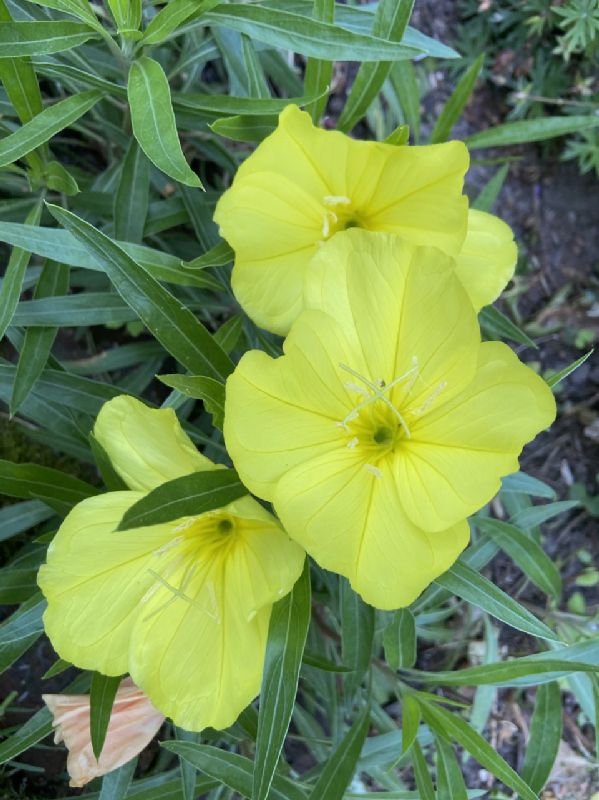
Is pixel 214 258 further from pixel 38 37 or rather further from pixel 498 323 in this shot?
pixel 498 323

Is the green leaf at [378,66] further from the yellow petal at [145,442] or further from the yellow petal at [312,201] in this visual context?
the yellow petal at [145,442]

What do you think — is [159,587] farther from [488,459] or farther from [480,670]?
[480,670]

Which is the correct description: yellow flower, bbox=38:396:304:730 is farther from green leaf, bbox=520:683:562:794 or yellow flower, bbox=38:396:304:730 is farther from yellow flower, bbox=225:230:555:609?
green leaf, bbox=520:683:562:794

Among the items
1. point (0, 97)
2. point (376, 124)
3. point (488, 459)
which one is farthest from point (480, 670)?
point (376, 124)

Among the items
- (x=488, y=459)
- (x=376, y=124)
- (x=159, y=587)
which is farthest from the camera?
(x=376, y=124)

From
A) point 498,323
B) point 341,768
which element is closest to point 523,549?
point 498,323

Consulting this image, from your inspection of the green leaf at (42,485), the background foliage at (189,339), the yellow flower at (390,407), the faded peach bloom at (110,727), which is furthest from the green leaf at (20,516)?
the yellow flower at (390,407)
